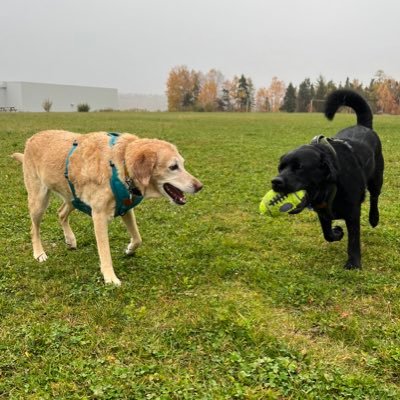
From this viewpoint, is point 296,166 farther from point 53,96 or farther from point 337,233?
point 53,96

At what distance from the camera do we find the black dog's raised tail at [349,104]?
18.5ft

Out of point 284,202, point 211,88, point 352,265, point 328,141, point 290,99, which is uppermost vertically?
point 211,88

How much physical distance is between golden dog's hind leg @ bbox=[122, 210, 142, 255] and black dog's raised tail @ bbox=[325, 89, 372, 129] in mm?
2802

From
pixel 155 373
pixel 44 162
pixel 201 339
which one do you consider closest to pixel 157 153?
pixel 44 162

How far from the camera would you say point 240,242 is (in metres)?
5.78

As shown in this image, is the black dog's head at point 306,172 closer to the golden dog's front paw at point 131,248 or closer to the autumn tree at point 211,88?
the golden dog's front paw at point 131,248

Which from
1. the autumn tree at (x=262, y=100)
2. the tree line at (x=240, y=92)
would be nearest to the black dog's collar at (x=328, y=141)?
the tree line at (x=240, y=92)

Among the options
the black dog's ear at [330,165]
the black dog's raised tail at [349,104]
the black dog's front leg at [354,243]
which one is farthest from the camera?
the black dog's raised tail at [349,104]

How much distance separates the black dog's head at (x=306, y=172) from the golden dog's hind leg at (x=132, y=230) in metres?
1.78

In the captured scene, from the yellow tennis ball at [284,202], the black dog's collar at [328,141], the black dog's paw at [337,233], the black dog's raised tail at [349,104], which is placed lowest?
the black dog's paw at [337,233]

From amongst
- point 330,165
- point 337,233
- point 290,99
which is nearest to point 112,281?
point 330,165

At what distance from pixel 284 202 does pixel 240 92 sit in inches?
4214

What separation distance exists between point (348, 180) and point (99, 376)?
3043 millimetres

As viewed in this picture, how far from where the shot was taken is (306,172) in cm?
425
